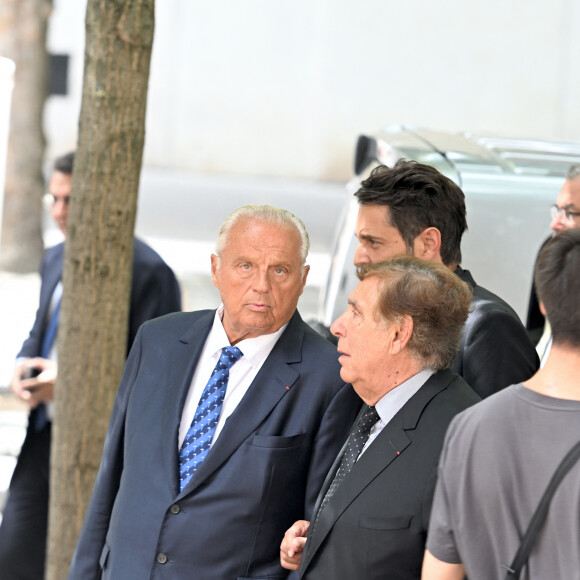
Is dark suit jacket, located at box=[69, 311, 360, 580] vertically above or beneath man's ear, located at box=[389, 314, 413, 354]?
beneath

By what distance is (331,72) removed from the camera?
74.6 ft

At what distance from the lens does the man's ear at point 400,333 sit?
256 centimetres

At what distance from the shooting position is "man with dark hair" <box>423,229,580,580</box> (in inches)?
80.4

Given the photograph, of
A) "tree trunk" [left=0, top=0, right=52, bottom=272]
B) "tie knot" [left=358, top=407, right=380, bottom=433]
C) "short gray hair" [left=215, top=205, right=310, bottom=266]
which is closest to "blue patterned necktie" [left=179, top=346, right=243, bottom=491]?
"short gray hair" [left=215, top=205, right=310, bottom=266]

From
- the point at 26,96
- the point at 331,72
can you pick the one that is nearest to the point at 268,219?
the point at 26,96

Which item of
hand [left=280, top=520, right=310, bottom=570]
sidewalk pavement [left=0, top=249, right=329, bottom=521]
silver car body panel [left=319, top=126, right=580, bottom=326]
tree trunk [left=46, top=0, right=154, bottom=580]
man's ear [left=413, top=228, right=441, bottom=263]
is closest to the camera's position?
hand [left=280, top=520, right=310, bottom=570]

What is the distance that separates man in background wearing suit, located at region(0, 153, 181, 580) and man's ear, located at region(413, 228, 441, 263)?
150 cm

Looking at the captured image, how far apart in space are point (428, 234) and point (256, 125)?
65.6ft

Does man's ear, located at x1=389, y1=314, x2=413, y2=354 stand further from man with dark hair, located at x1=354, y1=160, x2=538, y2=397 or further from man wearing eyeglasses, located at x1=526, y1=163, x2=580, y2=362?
man wearing eyeglasses, located at x1=526, y1=163, x2=580, y2=362

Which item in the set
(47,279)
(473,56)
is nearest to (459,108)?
(473,56)

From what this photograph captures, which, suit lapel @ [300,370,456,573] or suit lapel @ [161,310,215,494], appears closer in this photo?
suit lapel @ [300,370,456,573]

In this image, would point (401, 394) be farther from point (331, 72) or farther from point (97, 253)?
point (331, 72)

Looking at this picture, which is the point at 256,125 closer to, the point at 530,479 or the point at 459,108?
the point at 459,108

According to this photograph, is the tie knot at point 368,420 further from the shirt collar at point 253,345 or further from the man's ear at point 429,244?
the man's ear at point 429,244
